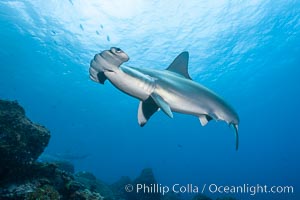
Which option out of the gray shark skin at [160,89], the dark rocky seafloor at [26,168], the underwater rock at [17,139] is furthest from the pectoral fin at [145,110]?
the underwater rock at [17,139]

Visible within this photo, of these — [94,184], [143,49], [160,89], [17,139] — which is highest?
[143,49]

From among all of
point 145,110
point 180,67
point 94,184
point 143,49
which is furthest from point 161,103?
point 143,49

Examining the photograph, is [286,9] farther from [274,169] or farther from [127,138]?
[274,169]

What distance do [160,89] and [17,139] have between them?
3.04 meters

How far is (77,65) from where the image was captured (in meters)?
34.7

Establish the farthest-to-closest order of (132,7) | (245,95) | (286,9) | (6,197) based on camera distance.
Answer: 1. (245,95)
2. (286,9)
3. (132,7)
4. (6,197)

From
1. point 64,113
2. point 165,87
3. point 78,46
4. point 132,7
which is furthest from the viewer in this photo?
point 64,113

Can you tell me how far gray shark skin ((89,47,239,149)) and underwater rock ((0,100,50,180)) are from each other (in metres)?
2.01

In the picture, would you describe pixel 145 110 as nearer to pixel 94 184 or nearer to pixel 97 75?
pixel 97 75

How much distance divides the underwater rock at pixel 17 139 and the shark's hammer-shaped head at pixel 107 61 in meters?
2.06

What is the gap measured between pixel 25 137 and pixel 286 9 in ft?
87.9

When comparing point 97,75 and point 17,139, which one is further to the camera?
point 17,139

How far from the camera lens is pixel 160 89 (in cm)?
500

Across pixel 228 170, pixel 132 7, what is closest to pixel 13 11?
pixel 132 7
